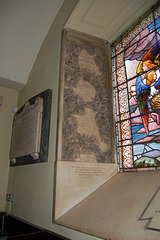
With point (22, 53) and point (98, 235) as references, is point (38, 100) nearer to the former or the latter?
point (22, 53)

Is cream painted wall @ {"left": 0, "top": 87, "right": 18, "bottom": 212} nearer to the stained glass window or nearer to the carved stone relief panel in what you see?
the carved stone relief panel

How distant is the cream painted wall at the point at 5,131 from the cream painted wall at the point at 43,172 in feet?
0.66

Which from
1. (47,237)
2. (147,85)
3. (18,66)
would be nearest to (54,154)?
(47,237)

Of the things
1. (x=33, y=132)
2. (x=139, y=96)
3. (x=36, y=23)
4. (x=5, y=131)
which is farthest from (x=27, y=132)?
(x=36, y=23)

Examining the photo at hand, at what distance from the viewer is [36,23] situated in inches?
165

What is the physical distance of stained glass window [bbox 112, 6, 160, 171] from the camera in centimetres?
269

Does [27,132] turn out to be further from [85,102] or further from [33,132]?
[85,102]

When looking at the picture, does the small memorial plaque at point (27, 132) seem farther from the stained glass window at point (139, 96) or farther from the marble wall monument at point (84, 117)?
the stained glass window at point (139, 96)

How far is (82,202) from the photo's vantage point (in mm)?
2643

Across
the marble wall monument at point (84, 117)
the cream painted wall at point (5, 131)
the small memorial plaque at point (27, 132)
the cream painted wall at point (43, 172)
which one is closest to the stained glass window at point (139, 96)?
the marble wall monument at point (84, 117)

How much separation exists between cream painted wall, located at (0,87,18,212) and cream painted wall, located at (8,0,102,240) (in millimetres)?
201

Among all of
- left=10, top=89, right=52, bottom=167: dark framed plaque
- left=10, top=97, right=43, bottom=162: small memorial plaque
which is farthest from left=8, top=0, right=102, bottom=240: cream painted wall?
left=10, top=97, right=43, bottom=162: small memorial plaque

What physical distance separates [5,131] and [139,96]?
9.51ft

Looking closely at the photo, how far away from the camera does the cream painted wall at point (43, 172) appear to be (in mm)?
2732
